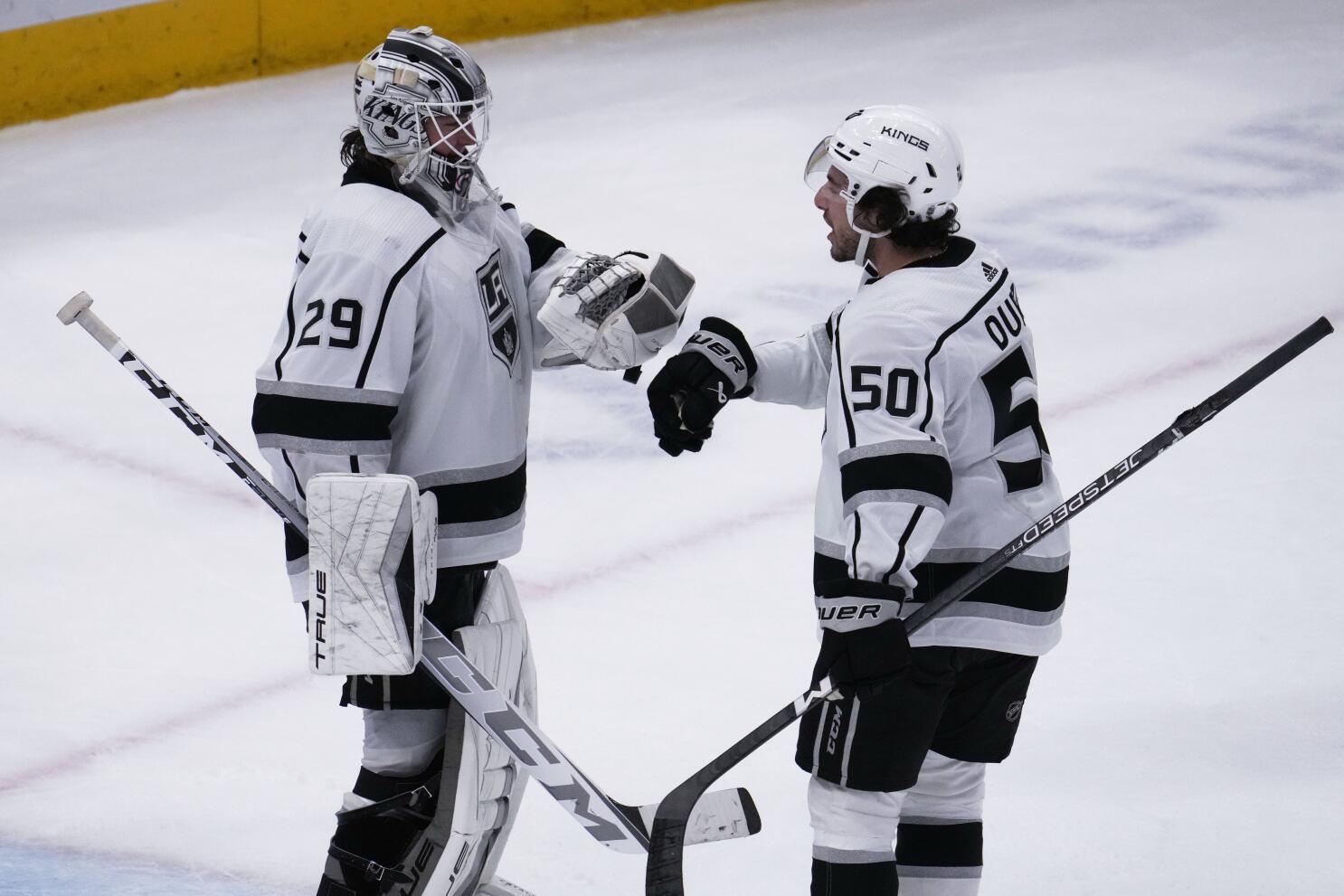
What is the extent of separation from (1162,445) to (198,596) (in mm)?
2080

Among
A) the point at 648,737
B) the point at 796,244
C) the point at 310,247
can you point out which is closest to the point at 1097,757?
the point at 648,737

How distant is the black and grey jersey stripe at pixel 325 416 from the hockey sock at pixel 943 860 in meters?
0.95

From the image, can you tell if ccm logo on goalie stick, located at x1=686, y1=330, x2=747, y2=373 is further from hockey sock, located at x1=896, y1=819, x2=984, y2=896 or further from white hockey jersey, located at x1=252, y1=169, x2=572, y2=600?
hockey sock, located at x1=896, y1=819, x2=984, y2=896

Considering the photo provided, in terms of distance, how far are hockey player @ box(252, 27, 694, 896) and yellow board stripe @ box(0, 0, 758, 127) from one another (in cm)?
413

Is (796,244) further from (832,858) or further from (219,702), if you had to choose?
(832,858)

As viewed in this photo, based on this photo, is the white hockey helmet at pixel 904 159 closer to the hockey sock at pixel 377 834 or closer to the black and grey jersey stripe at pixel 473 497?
the black and grey jersey stripe at pixel 473 497

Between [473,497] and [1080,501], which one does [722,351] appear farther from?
[1080,501]

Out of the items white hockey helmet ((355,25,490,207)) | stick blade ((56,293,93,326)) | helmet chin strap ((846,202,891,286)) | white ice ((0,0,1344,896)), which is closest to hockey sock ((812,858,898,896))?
white ice ((0,0,1344,896))

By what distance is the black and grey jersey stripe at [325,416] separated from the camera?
2238 millimetres

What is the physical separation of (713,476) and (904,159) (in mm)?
1930

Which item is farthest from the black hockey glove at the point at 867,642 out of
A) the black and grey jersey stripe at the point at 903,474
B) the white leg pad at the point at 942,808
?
the white leg pad at the point at 942,808

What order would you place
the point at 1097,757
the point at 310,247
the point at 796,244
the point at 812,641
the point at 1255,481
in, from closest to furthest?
1. the point at 310,247
2. the point at 1097,757
3. the point at 812,641
4. the point at 1255,481
5. the point at 796,244

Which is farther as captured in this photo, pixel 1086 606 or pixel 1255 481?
pixel 1255 481

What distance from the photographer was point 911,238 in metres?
2.33
